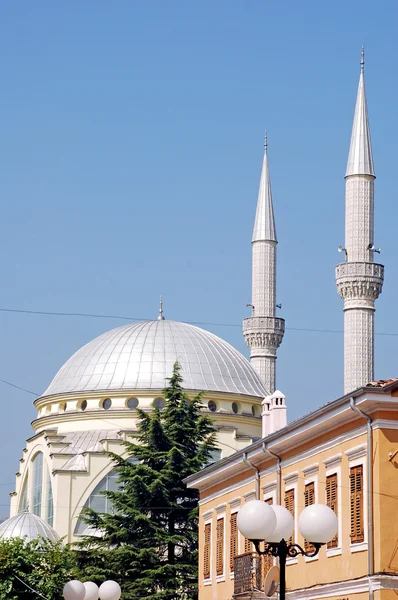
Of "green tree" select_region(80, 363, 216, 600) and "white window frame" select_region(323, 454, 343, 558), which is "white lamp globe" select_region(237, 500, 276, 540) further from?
"green tree" select_region(80, 363, 216, 600)

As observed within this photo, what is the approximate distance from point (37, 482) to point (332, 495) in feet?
126

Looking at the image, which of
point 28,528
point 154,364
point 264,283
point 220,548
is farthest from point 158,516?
point 264,283

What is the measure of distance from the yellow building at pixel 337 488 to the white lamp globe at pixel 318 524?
5538 mm

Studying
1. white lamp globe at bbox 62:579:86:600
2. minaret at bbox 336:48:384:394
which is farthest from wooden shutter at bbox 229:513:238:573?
minaret at bbox 336:48:384:394

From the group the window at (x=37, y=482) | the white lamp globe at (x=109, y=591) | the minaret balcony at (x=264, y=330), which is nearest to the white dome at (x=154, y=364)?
the minaret balcony at (x=264, y=330)

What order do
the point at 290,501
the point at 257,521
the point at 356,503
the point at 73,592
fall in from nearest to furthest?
the point at 257,521, the point at 356,503, the point at 73,592, the point at 290,501

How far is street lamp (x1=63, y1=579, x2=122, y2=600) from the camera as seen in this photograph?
924 inches

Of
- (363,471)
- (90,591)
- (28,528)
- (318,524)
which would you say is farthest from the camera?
(28,528)

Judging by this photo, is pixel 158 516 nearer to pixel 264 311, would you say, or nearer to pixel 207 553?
pixel 207 553

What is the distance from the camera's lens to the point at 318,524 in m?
14.2

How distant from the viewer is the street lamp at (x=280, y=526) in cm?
1381

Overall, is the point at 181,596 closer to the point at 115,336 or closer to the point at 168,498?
the point at 168,498

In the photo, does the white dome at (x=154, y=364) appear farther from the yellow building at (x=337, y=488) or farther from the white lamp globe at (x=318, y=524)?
the white lamp globe at (x=318, y=524)

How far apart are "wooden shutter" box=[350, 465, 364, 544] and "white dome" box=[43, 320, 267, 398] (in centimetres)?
3594
